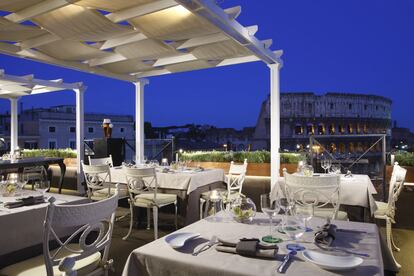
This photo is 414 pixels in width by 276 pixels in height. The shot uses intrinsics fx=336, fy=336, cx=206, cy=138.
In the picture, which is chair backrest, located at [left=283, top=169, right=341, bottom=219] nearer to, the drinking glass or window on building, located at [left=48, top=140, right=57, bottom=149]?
the drinking glass

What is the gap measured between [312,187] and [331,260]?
188cm

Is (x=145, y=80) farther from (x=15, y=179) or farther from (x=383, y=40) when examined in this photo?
(x=383, y=40)

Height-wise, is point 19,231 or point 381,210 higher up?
point 19,231

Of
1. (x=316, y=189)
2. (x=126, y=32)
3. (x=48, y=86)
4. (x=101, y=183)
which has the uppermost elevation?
(x=126, y=32)

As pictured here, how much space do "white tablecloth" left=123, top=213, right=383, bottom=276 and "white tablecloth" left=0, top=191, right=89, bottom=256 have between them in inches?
37.8

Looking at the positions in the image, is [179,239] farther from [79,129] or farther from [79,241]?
[79,129]

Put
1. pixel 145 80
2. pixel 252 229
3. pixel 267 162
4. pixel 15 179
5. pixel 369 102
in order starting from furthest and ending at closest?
pixel 369 102
pixel 145 80
pixel 267 162
pixel 15 179
pixel 252 229

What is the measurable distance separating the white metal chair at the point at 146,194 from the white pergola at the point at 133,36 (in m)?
1.83

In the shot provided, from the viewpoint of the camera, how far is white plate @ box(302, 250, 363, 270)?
1.25m

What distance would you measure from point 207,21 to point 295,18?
5202cm

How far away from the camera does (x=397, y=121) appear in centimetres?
5016

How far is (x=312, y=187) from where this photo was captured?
3143mm

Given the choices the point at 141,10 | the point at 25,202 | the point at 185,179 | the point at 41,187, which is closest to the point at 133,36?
the point at 141,10

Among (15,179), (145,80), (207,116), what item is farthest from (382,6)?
(15,179)
